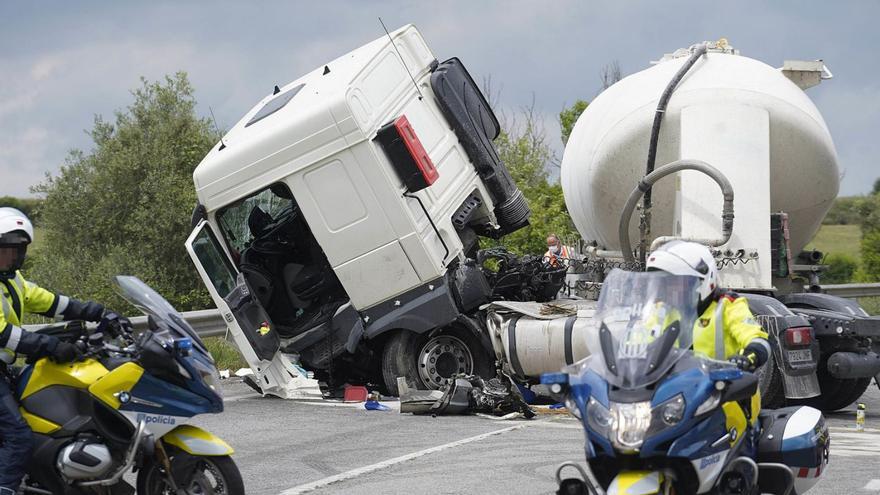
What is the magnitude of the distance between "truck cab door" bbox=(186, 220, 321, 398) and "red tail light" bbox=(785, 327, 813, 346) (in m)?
4.54

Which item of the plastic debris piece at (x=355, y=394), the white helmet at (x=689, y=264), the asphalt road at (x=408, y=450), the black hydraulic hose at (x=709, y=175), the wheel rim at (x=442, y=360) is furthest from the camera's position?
the plastic debris piece at (x=355, y=394)

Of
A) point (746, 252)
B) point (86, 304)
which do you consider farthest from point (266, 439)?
point (746, 252)

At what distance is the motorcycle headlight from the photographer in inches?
203

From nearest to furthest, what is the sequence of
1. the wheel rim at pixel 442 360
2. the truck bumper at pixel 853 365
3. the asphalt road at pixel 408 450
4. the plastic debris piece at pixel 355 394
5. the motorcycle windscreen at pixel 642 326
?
the motorcycle windscreen at pixel 642 326 → the asphalt road at pixel 408 450 → the truck bumper at pixel 853 365 → the wheel rim at pixel 442 360 → the plastic debris piece at pixel 355 394

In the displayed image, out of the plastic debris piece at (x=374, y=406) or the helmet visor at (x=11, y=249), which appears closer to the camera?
the helmet visor at (x=11, y=249)

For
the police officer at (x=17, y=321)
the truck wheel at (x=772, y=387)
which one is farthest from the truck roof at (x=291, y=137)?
the police officer at (x=17, y=321)

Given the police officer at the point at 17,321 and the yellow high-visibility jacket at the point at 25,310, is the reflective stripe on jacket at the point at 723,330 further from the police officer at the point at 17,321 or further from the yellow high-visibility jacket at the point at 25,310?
the yellow high-visibility jacket at the point at 25,310

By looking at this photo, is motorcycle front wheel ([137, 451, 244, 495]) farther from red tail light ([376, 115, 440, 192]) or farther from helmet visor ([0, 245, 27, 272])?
red tail light ([376, 115, 440, 192])

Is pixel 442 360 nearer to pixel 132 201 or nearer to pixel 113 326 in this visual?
pixel 113 326

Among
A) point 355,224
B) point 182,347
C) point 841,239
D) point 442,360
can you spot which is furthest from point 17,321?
point 841,239

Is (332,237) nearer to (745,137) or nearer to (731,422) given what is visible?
(745,137)

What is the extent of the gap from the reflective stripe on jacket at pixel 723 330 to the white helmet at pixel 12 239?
128 inches

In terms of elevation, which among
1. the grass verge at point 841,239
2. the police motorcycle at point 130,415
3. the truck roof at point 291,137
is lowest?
the grass verge at point 841,239

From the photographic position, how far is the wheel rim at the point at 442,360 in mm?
12773
